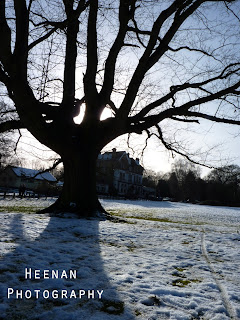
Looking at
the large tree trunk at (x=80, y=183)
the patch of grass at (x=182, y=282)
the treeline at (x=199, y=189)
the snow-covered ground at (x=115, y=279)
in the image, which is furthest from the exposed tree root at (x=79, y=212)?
the treeline at (x=199, y=189)

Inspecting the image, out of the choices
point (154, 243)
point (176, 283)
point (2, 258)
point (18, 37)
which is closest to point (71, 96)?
point (18, 37)

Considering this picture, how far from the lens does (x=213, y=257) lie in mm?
3195

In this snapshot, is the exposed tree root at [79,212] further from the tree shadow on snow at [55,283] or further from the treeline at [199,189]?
the treeline at [199,189]

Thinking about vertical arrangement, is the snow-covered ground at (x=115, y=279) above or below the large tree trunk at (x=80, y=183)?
below

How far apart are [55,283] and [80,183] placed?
5.03 metres

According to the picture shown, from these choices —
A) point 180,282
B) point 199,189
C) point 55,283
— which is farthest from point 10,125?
point 199,189

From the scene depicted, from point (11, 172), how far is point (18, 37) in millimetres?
62280

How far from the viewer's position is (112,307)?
5.21 feet

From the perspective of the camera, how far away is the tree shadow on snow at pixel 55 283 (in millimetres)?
1487

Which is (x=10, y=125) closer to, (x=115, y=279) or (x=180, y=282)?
(x=115, y=279)

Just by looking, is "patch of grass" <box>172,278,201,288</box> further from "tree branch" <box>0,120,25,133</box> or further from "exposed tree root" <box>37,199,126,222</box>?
"tree branch" <box>0,120,25,133</box>

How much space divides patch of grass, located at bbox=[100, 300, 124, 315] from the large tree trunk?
5.01 meters

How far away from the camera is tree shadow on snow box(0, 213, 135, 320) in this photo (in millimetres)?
1487

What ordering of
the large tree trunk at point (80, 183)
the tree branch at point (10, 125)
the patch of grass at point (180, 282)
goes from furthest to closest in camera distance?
the tree branch at point (10, 125) → the large tree trunk at point (80, 183) → the patch of grass at point (180, 282)
